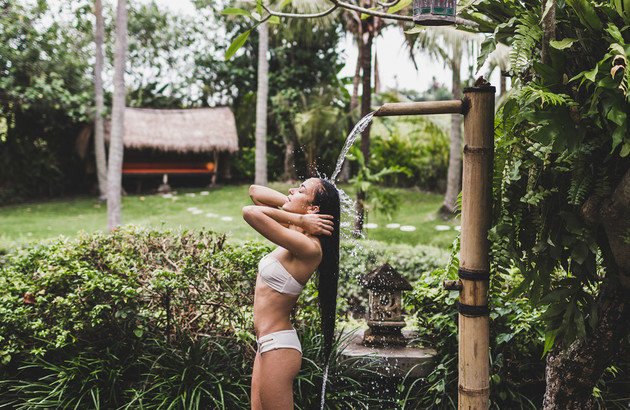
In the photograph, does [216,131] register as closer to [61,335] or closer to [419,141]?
[419,141]

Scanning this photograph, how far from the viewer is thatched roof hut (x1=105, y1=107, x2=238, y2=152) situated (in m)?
15.6

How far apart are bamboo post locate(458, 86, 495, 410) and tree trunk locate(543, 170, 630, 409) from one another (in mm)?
392

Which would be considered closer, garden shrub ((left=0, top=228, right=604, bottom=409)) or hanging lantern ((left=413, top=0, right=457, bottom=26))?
hanging lantern ((left=413, top=0, right=457, bottom=26))

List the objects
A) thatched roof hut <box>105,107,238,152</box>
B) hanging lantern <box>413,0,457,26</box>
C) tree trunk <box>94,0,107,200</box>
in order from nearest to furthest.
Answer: hanging lantern <box>413,0,457,26</box> → tree trunk <box>94,0,107,200</box> → thatched roof hut <box>105,107,238,152</box>

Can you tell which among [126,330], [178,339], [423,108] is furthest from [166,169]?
[423,108]

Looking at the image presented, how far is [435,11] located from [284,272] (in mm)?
1304

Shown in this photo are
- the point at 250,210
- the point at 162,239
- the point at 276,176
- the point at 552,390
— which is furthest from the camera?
the point at 276,176

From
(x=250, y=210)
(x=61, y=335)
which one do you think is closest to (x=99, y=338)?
(x=61, y=335)

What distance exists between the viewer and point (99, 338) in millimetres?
3672

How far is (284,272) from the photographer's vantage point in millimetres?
2475

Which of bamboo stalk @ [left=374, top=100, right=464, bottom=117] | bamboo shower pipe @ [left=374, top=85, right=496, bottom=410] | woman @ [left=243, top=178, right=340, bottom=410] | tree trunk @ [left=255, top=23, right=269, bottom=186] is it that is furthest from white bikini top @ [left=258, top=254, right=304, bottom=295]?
tree trunk @ [left=255, top=23, right=269, bottom=186]

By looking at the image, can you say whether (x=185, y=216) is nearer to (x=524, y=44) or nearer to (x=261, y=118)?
(x=261, y=118)

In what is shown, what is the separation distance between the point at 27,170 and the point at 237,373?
13.7m

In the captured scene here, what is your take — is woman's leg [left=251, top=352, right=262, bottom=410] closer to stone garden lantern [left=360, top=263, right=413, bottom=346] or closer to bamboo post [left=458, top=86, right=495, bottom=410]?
bamboo post [left=458, top=86, right=495, bottom=410]
